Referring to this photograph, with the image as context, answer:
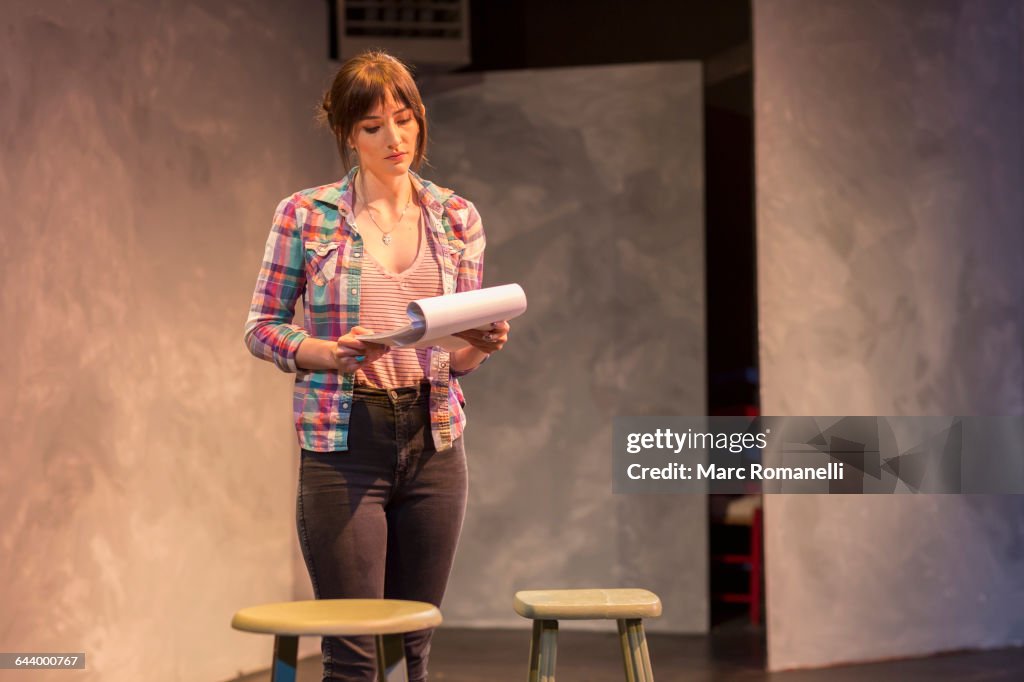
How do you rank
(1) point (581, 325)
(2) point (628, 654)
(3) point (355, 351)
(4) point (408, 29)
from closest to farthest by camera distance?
(3) point (355, 351) → (2) point (628, 654) → (4) point (408, 29) → (1) point (581, 325)

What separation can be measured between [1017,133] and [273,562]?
10.7 feet

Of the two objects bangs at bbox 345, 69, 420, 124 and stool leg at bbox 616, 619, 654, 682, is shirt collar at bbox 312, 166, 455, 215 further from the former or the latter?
stool leg at bbox 616, 619, 654, 682

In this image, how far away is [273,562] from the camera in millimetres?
4316

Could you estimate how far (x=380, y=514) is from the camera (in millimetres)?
1890

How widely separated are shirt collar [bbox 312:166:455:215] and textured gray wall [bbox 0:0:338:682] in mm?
1388

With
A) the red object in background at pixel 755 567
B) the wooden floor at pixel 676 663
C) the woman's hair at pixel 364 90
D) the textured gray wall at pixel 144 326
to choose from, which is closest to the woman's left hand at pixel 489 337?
the woman's hair at pixel 364 90

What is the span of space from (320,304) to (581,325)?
10.1 ft

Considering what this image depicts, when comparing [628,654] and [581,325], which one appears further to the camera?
[581,325]

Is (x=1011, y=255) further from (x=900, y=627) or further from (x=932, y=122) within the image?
(x=900, y=627)

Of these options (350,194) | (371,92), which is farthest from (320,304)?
(371,92)

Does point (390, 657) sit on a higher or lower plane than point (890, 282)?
lower

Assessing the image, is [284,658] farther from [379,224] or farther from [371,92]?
[371,92]

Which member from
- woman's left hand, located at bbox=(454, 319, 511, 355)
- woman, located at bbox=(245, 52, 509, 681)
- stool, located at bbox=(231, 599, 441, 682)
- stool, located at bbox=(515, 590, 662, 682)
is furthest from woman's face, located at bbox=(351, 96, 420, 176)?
stool, located at bbox=(515, 590, 662, 682)

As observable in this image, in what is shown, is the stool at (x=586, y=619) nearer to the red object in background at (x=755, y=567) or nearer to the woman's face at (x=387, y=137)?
the woman's face at (x=387, y=137)
